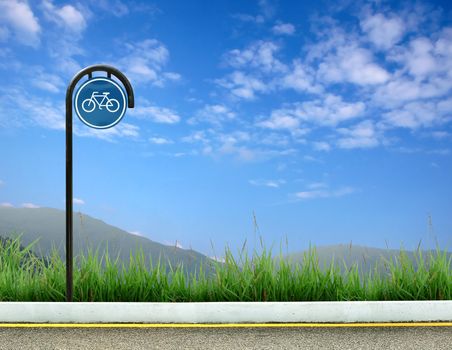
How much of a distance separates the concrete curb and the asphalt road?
0.98 feet

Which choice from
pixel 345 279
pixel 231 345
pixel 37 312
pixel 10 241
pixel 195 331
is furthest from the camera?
pixel 10 241

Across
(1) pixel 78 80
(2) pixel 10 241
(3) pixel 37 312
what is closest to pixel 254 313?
(3) pixel 37 312

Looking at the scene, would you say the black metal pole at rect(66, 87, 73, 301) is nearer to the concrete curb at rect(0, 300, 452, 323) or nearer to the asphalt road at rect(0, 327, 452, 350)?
the concrete curb at rect(0, 300, 452, 323)

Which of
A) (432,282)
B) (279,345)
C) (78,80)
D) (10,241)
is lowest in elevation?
(279,345)

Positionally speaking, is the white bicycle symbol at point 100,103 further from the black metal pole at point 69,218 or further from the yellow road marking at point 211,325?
the yellow road marking at point 211,325

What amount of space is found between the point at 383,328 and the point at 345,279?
173cm

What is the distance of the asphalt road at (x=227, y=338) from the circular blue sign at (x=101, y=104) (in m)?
2.99

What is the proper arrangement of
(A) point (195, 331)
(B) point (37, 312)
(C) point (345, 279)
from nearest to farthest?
(A) point (195, 331), (B) point (37, 312), (C) point (345, 279)

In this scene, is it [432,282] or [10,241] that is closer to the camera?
[432,282]

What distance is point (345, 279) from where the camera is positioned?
30.9ft

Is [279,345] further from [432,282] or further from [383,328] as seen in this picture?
[432,282]

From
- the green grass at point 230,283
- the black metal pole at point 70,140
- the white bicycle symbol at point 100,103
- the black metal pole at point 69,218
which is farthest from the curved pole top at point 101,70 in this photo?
the green grass at point 230,283

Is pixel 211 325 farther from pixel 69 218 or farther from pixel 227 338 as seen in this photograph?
pixel 69 218

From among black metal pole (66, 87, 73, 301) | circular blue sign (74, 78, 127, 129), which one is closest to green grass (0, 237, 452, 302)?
black metal pole (66, 87, 73, 301)
